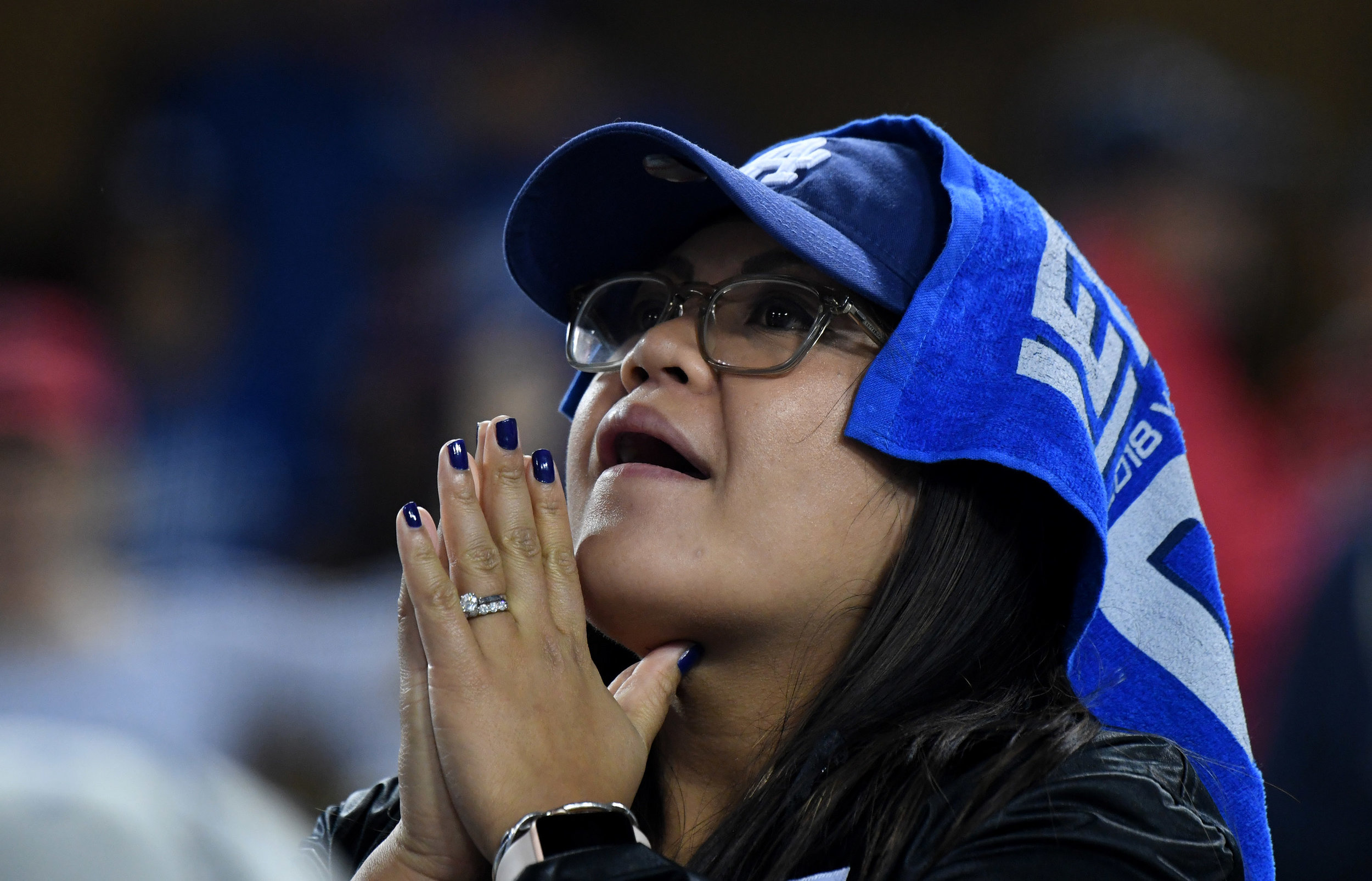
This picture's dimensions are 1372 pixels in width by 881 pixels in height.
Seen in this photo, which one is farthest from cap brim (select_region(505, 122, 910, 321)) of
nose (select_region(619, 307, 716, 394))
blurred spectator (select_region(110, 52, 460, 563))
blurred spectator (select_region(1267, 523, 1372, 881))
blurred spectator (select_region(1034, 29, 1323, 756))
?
blurred spectator (select_region(110, 52, 460, 563))

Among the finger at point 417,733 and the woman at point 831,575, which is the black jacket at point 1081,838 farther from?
the finger at point 417,733

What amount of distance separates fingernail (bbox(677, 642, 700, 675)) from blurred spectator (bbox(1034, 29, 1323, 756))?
1.66m

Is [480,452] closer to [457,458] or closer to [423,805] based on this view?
[457,458]

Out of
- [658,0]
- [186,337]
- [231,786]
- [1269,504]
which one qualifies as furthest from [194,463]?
[231,786]

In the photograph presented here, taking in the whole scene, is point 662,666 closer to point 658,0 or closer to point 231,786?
point 231,786

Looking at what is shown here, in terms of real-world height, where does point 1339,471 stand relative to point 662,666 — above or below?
below

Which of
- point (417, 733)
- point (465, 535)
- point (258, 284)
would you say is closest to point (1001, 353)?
point (465, 535)

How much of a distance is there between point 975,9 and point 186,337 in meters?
3.06

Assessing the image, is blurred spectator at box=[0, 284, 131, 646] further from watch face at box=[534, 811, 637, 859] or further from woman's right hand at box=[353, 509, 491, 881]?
watch face at box=[534, 811, 637, 859]

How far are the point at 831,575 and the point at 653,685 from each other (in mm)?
222

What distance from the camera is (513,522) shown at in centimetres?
129

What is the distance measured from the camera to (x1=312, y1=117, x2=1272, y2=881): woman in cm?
120

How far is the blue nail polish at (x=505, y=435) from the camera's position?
129cm

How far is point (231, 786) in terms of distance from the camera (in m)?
0.69
